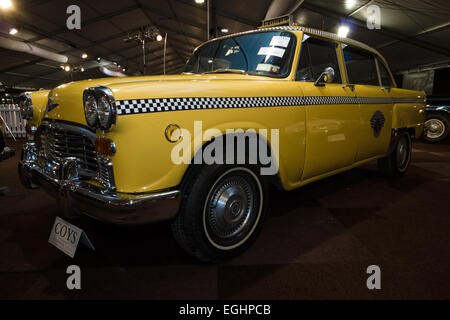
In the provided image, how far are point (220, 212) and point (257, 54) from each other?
1.42 meters

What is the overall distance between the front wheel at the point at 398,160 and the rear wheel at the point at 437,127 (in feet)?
16.3

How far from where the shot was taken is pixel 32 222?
257 centimetres

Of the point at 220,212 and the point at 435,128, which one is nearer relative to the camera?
the point at 220,212

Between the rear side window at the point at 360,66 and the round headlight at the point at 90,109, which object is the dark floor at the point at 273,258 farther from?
the rear side window at the point at 360,66

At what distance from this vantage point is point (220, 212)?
188 cm

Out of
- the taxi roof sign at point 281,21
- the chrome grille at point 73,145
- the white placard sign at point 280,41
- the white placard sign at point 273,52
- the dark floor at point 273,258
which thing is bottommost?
the dark floor at point 273,258

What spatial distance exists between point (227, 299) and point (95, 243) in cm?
122

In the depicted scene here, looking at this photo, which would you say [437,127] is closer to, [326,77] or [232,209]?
[326,77]

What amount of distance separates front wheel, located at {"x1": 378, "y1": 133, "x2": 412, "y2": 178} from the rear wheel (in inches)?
195

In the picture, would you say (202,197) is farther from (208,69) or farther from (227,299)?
(208,69)

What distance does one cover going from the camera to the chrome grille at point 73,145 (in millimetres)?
1666

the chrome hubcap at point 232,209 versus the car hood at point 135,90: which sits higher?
the car hood at point 135,90

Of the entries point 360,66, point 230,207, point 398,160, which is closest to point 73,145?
point 230,207

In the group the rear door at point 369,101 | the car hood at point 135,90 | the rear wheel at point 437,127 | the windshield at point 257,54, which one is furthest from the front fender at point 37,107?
the rear wheel at point 437,127
